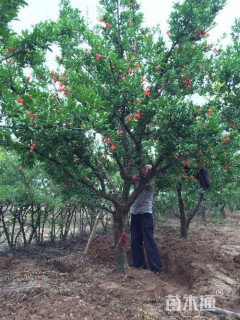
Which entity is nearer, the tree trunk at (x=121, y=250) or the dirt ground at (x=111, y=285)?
the dirt ground at (x=111, y=285)

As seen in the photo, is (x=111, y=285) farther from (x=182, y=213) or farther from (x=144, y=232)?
(x=182, y=213)

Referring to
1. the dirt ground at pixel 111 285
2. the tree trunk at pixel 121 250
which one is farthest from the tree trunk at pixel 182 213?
Result: the tree trunk at pixel 121 250

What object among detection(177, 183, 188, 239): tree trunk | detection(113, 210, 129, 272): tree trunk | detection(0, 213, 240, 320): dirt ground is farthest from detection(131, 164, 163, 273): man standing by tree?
detection(177, 183, 188, 239): tree trunk

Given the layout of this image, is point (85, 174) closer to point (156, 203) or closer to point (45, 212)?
point (45, 212)

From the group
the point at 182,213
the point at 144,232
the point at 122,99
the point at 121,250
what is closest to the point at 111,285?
the point at 121,250

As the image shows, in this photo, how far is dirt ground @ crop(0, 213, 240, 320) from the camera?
4.43 m

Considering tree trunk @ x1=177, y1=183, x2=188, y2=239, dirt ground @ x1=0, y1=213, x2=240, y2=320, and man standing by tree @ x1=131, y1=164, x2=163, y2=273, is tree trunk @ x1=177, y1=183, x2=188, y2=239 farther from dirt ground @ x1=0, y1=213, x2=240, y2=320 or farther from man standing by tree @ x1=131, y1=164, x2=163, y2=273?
man standing by tree @ x1=131, y1=164, x2=163, y2=273

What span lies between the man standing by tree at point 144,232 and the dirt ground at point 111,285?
1.21 ft

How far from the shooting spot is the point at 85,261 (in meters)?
6.59

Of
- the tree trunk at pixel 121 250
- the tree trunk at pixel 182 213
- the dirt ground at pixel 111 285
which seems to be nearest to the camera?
the dirt ground at pixel 111 285

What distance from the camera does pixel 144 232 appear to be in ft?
21.4

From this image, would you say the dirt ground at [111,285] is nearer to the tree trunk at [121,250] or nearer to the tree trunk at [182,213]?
the tree trunk at [121,250]

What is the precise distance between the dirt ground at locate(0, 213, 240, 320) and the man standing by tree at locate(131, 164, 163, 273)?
1.21 ft

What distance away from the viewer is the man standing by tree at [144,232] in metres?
6.43
